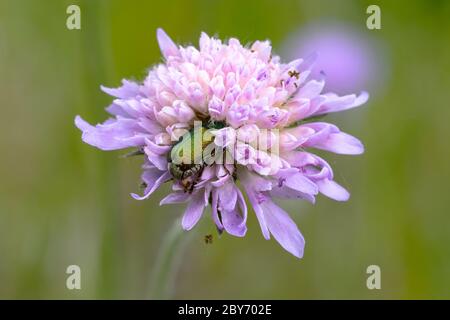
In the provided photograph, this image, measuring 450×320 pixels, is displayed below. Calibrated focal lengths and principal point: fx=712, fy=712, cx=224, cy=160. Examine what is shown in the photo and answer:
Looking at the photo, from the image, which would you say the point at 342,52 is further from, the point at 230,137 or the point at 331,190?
the point at 230,137

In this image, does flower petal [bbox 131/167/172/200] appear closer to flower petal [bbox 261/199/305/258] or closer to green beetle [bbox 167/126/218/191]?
green beetle [bbox 167/126/218/191]

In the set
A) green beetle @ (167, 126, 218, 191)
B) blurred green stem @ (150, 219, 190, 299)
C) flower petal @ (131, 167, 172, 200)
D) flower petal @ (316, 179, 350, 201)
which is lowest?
blurred green stem @ (150, 219, 190, 299)

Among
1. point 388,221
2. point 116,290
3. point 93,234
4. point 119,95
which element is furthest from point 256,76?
point 388,221

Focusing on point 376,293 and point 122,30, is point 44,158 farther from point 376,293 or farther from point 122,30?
point 376,293

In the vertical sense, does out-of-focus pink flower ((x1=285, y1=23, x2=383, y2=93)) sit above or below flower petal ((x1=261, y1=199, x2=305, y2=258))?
above

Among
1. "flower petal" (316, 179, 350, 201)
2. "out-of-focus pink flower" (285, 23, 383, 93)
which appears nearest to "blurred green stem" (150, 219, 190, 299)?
"flower petal" (316, 179, 350, 201)

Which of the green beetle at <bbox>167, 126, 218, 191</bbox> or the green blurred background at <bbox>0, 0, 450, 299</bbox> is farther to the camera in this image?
the green blurred background at <bbox>0, 0, 450, 299</bbox>
